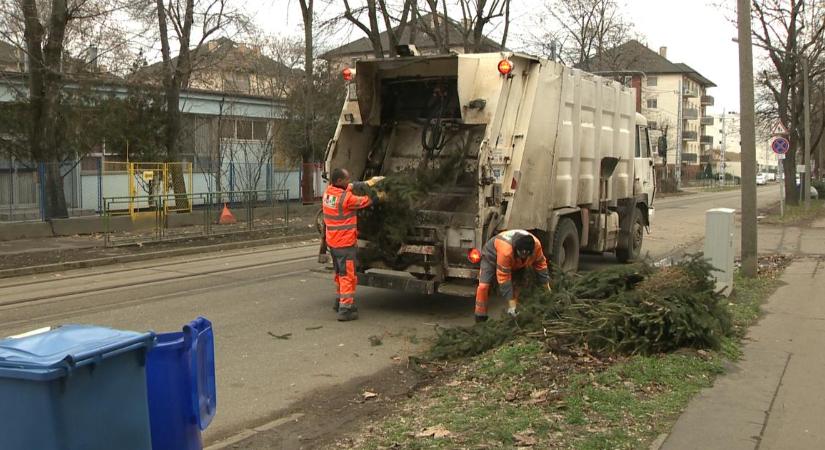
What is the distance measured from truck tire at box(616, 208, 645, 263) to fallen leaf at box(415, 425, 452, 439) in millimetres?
8646

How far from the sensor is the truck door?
12.4 m

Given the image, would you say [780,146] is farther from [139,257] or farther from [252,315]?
[252,315]

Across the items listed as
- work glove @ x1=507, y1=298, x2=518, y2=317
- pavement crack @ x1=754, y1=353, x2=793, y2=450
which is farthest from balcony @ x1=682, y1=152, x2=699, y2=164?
pavement crack @ x1=754, y1=353, x2=793, y2=450

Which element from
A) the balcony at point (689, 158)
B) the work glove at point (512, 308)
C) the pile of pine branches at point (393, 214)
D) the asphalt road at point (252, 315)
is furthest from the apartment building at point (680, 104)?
the work glove at point (512, 308)

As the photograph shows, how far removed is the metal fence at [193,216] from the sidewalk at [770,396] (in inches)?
497

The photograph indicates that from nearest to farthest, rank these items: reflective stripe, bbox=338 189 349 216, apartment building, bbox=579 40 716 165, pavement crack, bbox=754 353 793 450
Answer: pavement crack, bbox=754 353 793 450, reflective stripe, bbox=338 189 349 216, apartment building, bbox=579 40 716 165

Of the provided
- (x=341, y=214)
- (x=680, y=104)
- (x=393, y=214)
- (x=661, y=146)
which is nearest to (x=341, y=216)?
(x=341, y=214)

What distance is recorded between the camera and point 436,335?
7.02 m

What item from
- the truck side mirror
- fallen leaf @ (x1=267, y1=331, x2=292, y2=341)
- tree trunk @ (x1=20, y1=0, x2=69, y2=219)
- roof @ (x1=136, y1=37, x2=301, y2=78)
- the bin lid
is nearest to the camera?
the bin lid

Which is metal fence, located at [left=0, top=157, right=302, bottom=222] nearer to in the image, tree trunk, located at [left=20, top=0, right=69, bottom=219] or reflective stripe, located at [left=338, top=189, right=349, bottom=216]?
tree trunk, located at [left=20, top=0, right=69, bottom=219]

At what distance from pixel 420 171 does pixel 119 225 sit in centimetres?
1171

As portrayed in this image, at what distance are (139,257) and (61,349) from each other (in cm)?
1184

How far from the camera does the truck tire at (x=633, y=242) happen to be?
12.2 meters

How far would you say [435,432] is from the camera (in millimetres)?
4207
